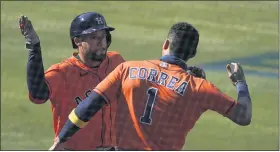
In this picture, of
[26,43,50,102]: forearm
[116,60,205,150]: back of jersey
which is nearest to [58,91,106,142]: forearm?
[116,60,205,150]: back of jersey

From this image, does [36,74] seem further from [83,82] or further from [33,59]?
[83,82]

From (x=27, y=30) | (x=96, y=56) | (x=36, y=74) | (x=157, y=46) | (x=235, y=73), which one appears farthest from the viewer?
(x=157, y=46)

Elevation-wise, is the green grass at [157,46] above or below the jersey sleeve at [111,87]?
below

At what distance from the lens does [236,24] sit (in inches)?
758

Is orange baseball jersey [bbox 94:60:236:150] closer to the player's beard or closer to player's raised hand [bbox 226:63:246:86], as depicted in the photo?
player's raised hand [bbox 226:63:246:86]

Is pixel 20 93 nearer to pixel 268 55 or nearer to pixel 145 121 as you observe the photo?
pixel 268 55

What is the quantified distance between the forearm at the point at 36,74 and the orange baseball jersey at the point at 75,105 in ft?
0.42

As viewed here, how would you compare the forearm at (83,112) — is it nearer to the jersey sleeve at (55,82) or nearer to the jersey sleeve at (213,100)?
the jersey sleeve at (213,100)

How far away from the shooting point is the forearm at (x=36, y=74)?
225 inches

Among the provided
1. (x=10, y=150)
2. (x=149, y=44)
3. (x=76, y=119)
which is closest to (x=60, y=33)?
(x=149, y=44)

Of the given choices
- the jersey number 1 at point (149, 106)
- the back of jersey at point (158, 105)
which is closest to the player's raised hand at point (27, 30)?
the back of jersey at point (158, 105)

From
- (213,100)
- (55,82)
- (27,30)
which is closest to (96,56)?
(55,82)

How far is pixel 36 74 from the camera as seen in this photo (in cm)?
579

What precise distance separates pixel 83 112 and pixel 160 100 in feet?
1.56
